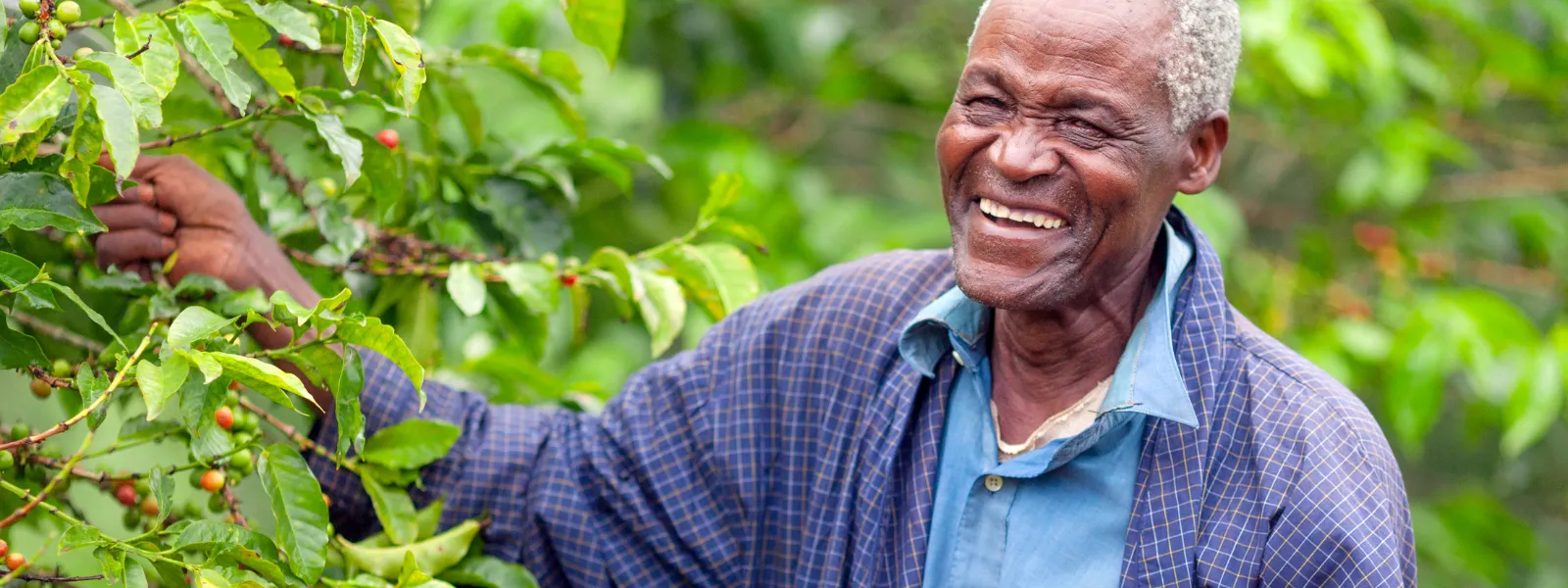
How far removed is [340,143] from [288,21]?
0.33 feet

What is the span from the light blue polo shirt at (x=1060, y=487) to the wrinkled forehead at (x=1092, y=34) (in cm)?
20

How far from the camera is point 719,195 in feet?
5.02

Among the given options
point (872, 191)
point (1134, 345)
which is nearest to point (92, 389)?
point (1134, 345)

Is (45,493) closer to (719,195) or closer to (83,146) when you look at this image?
(83,146)

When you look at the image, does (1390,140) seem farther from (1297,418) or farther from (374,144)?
(374,144)

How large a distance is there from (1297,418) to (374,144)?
2.61 ft

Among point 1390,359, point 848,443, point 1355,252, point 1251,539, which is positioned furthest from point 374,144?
point 1355,252

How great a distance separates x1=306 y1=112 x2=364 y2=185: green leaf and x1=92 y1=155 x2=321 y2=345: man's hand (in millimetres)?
174

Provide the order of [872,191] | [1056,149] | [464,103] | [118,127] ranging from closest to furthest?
[118,127] < [1056,149] < [464,103] < [872,191]

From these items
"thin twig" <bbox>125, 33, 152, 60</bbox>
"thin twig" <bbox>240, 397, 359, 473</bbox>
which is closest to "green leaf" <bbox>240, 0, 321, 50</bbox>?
"thin twig" <bbox>125, 33, 152, 60</bbox>

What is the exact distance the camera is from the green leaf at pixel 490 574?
137 cm

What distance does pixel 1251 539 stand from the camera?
46.1 inches

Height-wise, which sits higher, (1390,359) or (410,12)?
(410,12)

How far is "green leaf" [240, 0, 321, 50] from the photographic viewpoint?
1.08 m
